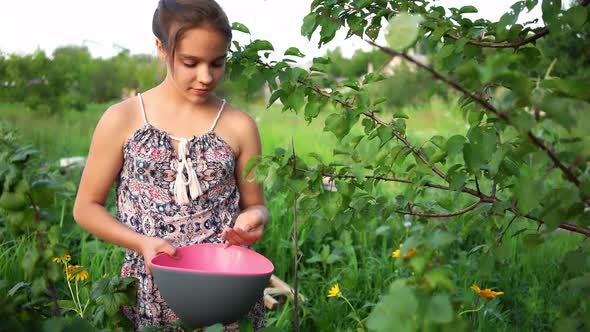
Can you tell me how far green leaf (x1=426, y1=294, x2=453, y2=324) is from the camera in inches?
33.7

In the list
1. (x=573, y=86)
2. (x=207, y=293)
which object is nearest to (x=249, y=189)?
(x=207, y=293)

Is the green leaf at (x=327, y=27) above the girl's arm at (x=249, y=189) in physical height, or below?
above

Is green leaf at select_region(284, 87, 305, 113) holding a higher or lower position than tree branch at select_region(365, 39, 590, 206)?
lower

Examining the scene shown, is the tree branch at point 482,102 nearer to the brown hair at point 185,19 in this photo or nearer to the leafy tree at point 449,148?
the leafy tree at point 449,148

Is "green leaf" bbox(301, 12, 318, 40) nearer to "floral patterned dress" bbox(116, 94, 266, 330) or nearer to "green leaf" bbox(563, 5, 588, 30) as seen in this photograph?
"floral patterned dress" bbox(116, 94, 266, 330)

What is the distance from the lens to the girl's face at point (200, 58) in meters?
1.71

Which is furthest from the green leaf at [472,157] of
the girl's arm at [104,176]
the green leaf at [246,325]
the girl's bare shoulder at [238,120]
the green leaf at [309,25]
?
the girl's arm at [104,176]

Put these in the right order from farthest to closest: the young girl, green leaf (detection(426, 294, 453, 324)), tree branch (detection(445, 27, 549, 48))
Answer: the young girl → tree branch (detection(445, 27, 549, 48)) → green leaf (detection(426, 294, 453, 324))

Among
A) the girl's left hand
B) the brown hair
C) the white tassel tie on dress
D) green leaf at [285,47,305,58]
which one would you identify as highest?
the brown hair

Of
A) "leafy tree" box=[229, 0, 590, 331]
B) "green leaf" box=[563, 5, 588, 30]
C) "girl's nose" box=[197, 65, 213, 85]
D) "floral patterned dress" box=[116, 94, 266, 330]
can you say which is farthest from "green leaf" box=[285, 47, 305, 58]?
"green leaf" box=[563, 5, 588, 30]

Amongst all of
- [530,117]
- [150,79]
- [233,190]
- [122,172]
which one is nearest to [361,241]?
[233,190]

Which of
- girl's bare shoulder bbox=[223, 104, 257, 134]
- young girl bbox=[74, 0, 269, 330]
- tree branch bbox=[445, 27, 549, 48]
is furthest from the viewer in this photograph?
girl's bare shoulder bbox=[223, 104, 257, 134]

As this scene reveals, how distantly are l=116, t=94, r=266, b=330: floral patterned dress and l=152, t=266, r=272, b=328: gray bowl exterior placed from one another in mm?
392

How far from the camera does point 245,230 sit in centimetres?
173
